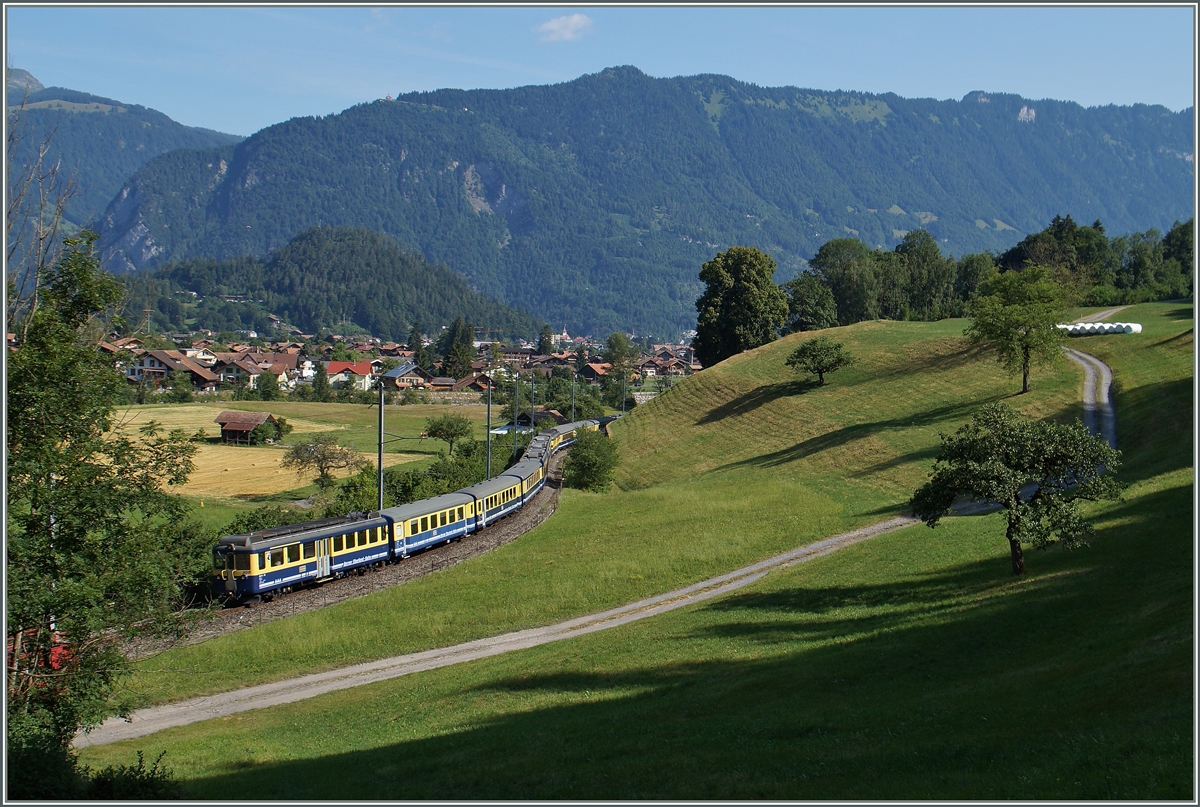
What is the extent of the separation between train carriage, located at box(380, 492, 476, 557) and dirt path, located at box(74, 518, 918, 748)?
1217cm

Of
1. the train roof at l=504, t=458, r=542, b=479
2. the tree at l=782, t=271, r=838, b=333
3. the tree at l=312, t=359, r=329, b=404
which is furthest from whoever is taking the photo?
the tree at l=312, t=359, r=329, b=404

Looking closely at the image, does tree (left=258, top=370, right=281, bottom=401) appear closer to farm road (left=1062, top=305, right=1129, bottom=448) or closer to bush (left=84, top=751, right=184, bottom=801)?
farm road (left=1062, top=305, right=1129, bottom=448)

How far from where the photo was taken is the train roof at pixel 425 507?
41344mm

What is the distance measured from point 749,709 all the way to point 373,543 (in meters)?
24.1

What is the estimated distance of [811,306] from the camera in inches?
4540

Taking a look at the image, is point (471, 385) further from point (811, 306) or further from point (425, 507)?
point (425, 507)

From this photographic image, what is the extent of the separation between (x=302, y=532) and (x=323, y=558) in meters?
1.45

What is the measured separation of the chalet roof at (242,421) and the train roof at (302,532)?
2548 inches

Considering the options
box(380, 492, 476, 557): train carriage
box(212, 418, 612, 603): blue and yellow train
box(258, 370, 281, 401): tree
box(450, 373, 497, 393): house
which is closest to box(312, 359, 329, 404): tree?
box(258, 370, 281, 401): tree

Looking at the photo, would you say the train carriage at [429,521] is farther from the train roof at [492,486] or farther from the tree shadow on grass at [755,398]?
the tree shadow on grass at [755,398]

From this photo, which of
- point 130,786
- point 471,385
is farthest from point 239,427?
point 130,786

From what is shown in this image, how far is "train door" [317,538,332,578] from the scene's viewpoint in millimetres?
36781

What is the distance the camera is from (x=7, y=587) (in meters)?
16.0

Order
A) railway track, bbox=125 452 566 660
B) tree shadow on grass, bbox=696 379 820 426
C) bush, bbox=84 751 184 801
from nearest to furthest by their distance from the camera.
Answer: bush, bbox=84 751 184 801 < railway track, bbox=125 452 566 660 < tree shadow on grass, bbox=696 379 820 426
